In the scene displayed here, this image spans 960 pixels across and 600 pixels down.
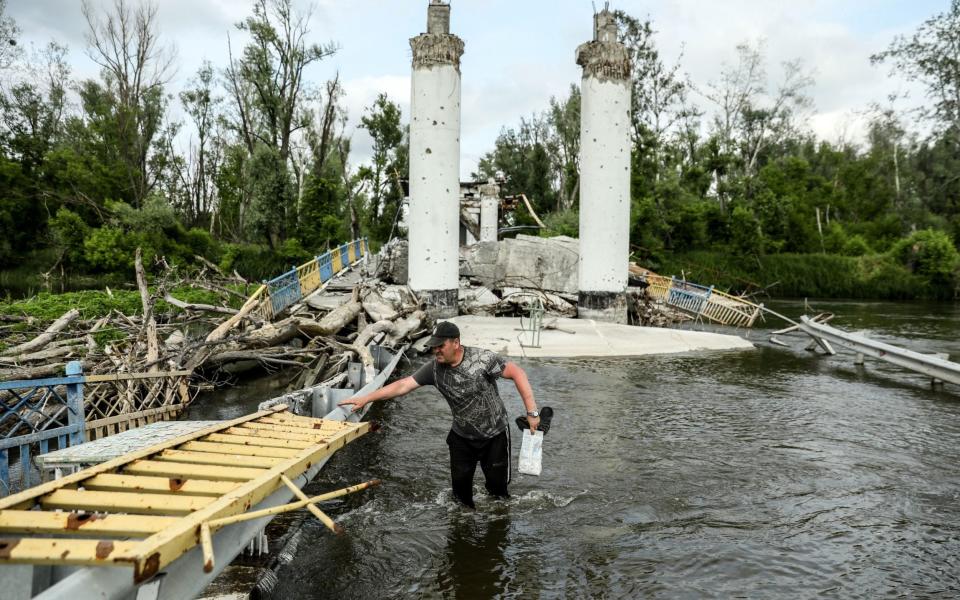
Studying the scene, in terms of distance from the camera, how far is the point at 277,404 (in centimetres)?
626

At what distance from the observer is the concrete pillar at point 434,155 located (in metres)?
17.5

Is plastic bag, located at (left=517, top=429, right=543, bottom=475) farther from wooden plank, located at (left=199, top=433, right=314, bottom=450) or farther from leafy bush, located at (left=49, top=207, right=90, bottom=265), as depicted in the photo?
leafy bush, located at (left=49, top=207, right=90, bottom=265)

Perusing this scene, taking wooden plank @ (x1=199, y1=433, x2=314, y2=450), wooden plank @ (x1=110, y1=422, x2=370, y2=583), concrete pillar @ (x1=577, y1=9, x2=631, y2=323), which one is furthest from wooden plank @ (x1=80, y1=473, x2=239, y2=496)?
concrete pillar @ (x1=577, y1=9, x2=631, y2=323)

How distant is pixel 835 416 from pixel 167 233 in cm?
3052

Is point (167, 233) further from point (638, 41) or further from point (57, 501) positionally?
point (638, 41)

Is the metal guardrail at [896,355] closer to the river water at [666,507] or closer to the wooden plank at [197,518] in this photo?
the river water at [666,507]

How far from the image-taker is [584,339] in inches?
631

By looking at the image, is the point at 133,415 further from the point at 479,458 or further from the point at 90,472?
the point at 479,458

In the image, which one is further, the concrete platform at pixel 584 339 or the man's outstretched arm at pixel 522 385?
the concrete platform at pixel 584 339

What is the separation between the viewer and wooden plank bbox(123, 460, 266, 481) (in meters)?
3.79

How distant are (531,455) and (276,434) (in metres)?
2.19

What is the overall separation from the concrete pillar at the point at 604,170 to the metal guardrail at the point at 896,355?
17.8 ft

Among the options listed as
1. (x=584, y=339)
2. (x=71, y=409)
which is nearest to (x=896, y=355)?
(x=584, y=339)

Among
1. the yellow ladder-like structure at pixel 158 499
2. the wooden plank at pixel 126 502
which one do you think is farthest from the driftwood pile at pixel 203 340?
the wooden plank at pixel 126 502
